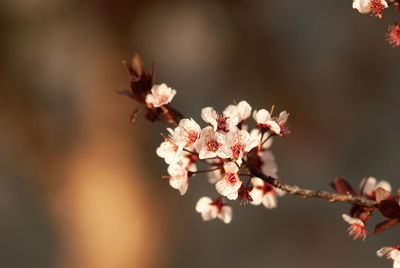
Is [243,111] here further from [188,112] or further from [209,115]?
[188,112]

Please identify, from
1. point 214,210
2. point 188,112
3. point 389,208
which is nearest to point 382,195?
point 389,208

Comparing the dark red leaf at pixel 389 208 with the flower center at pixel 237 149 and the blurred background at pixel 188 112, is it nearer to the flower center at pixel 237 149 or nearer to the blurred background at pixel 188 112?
the flower center at pixel 237 149

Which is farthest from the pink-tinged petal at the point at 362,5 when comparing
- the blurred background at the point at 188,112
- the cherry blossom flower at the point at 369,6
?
the blurred background at the point at 188,112

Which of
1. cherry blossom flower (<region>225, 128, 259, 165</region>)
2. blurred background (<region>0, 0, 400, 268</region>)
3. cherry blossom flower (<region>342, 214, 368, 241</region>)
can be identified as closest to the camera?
cherry blossom flower (<region>225, 128, 259, 165</region>)

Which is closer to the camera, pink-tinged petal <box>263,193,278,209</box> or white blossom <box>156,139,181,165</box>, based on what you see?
white blossom <box>156,139,181,165</box>

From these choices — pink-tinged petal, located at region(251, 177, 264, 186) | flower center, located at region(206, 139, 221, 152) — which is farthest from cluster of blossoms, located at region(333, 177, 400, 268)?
flower center, located at region(206, 139, 221, 152)

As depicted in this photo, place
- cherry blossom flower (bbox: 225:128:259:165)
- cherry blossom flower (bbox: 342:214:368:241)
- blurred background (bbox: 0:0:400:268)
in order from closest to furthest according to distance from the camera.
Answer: cherry blossom flower (bbox: 225:128:259:165) < cherry blossom flower (bbox: 342:214:368:241) < blurred background (bbox: 0:0:400:268)

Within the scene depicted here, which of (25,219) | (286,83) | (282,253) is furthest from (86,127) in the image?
(282,253)

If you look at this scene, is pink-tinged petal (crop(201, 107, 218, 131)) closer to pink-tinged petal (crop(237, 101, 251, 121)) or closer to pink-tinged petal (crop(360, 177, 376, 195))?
pink-tinged petal (crop(237, 101, 251, 121))
